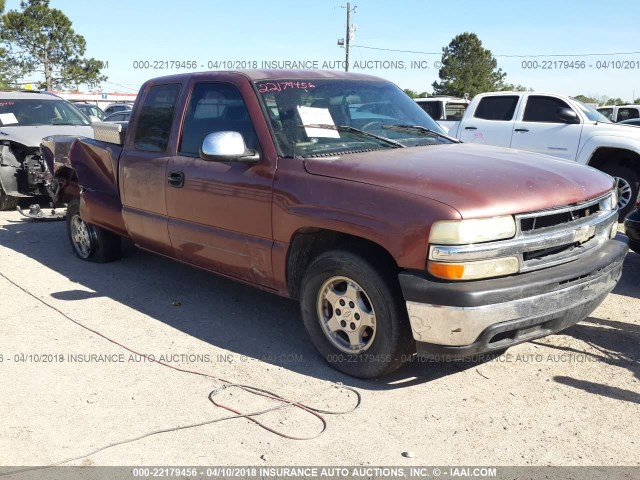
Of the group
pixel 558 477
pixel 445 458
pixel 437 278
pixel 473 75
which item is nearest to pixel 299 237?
pixel 437 278

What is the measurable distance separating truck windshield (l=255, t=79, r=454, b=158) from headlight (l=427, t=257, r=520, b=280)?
124 centimetres

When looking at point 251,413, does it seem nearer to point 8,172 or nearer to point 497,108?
point 8,172

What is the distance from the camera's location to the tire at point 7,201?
9680mm

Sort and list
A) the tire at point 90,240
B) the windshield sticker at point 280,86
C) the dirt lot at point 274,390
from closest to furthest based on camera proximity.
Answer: the dirt lot at point 274,390 → the windshield sticker at point 280,86 → the tire at point 90,240

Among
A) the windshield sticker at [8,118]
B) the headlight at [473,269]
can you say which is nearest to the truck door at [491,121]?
the headlight at [473,269]

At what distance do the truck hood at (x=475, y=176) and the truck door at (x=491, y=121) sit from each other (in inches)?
229

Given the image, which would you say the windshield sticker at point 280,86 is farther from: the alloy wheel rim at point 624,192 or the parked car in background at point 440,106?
the parked car in background at point 440,106

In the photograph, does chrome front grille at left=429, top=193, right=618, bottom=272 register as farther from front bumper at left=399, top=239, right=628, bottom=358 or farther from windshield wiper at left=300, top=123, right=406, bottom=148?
windshield wiper at left=300, top=123, right=406, bottom=148

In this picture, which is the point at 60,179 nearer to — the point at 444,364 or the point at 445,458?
the point at 444,364

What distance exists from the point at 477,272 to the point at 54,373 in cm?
276

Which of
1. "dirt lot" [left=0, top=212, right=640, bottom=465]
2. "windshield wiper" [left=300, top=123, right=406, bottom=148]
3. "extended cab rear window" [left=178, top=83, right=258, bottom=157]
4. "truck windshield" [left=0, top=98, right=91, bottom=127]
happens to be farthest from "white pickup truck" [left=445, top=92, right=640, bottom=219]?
"truck windshield" [left=0, top=98, right=91, bottom=127]

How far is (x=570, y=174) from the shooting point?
3.90m

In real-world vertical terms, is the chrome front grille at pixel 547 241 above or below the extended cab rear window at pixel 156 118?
below

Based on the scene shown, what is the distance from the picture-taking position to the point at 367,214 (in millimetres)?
3504
